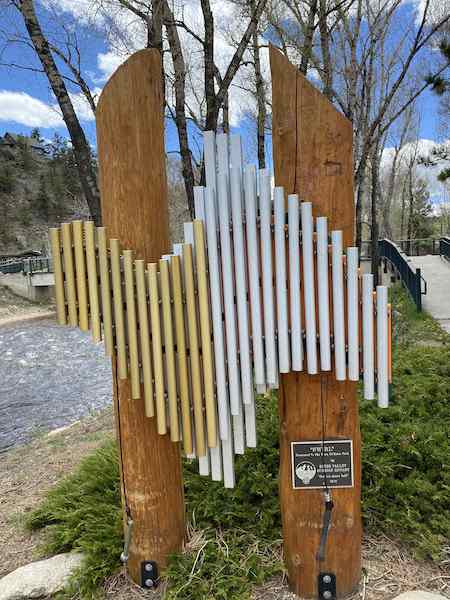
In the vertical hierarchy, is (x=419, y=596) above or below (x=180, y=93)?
below

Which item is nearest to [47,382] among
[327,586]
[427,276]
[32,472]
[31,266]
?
[32,472]

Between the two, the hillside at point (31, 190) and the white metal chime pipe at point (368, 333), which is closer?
the white metal chime pipe at point (368, 333)

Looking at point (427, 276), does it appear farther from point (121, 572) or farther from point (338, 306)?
point (121, 572)

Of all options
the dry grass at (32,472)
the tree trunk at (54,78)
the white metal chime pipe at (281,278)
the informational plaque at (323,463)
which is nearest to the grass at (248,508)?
the dry grass at (32,472)

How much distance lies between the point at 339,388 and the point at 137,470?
4.33 feet

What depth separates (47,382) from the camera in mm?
11805

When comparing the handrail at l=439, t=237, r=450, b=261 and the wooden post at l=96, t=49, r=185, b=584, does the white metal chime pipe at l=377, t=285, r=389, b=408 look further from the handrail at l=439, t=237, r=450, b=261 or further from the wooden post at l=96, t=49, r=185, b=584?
the handrail at l=439, t=237, r=450, b=261

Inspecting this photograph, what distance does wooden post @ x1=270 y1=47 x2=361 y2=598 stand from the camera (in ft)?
8.55

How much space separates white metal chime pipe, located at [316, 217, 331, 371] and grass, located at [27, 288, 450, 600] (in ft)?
4.77

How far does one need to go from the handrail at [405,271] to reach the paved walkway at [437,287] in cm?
35

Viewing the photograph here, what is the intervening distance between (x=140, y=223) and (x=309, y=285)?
1.05 metres

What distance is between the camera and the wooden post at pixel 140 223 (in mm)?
2770

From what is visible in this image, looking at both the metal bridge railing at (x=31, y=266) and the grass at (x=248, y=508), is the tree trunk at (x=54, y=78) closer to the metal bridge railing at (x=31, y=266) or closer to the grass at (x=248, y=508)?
the grass at (x=248, y=508)

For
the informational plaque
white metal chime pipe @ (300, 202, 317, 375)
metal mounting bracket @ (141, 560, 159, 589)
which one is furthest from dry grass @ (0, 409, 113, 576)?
white metal chime pipe @ (300, 202, 317, 375)
